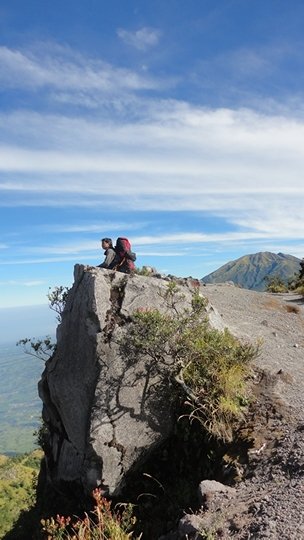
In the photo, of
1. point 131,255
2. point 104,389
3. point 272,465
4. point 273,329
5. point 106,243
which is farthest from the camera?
point 273,329

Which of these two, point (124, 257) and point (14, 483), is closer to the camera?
point (124, 257)

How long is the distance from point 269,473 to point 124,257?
9.28 metres

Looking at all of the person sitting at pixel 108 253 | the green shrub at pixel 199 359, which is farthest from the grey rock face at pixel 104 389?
the person sitting at pixel 108 253

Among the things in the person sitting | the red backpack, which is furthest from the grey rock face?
the person sitting

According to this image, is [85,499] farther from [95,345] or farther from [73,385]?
[95,345]

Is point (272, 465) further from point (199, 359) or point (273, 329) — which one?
point (273, 329)

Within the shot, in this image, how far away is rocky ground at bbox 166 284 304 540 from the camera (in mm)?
7469

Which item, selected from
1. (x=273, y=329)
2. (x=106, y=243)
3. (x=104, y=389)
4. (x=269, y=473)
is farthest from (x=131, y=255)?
(x=269, y=473)

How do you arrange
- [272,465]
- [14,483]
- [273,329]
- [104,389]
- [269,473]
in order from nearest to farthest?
[269,473] < [272,465] < [104,389] < [273,329] < [14,483]

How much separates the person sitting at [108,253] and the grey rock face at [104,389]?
6.32 feet

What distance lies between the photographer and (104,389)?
12258 millimetres

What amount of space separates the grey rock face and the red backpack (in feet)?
5.45

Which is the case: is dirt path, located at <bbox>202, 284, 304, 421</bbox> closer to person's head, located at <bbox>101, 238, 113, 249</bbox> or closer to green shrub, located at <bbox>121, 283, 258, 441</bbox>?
green shrub, located at <bbox>121, 283, 258, 441</bbox>

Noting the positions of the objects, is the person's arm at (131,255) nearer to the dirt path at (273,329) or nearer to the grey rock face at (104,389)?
the grey rock face at (104,389)
